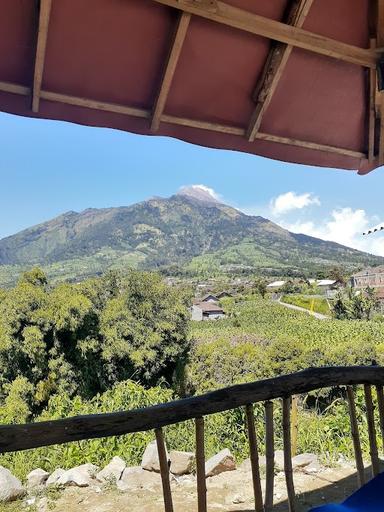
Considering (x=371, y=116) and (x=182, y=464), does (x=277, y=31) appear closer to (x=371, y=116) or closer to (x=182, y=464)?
(x=371, y=116)

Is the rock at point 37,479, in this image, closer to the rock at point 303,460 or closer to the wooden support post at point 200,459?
the rock at point 303,460

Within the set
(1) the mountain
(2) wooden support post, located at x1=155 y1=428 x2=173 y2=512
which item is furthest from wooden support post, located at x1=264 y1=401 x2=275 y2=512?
(1) the mountain

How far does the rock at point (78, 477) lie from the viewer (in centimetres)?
297

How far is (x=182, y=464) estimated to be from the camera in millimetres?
3137

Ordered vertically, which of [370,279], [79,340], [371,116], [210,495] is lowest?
[210,495]

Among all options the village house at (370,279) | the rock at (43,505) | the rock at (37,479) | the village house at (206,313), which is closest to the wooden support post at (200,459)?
the rock at (43,505)

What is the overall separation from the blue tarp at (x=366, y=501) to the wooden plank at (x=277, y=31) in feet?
4.47

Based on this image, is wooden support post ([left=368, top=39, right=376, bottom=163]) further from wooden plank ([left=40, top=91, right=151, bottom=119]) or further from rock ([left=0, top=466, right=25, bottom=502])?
rock ([left=0, top=466, right=25, bottom=502])

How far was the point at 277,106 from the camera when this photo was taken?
5.52 feet

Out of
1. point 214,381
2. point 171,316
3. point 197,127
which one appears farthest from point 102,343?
point 197,127

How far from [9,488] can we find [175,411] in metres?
2.38

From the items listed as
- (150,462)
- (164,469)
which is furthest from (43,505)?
(164,469)

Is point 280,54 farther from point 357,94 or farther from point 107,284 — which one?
point 107,284

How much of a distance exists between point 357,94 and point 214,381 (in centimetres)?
1219
